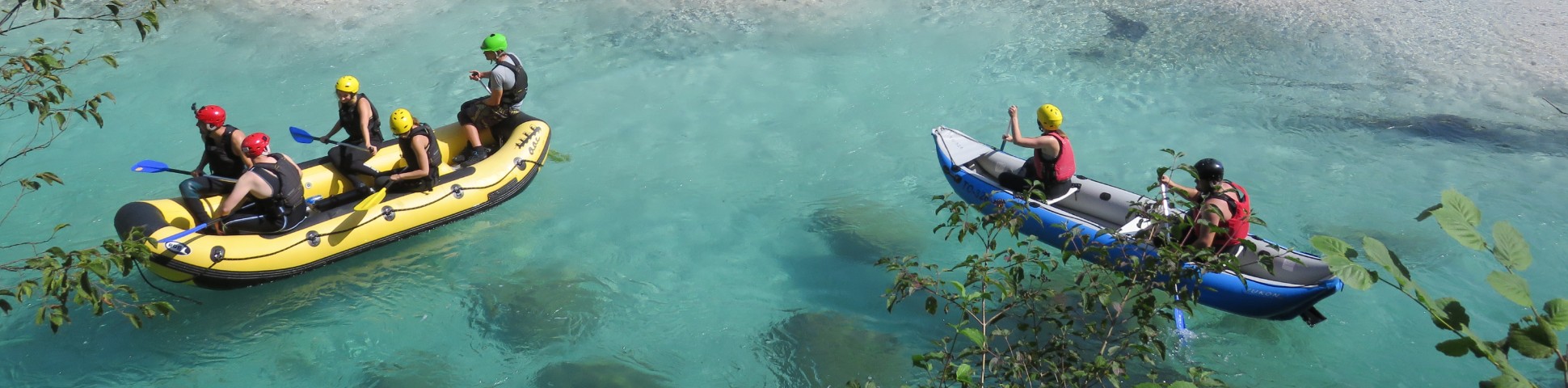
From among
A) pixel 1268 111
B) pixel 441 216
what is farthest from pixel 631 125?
pixel 1268 111

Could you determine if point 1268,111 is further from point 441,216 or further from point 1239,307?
point 441,216

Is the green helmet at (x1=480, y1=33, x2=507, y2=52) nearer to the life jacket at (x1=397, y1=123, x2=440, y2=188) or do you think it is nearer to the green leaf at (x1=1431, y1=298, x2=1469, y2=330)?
the life jacket at (x1=397, y1=123, x2=440, y2=188)

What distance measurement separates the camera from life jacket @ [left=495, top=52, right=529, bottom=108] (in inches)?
333

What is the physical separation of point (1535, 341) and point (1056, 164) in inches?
199

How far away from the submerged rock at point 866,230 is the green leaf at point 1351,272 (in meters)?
5.23

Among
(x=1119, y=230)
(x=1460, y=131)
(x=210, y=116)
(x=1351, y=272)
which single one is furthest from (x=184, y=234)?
(x=1460, y=131)

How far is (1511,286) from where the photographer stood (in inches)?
88.5

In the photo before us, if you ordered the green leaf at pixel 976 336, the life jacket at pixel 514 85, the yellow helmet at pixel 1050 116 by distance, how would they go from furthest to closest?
1. the life jacket at pixel 514 85
2. the yellow helmet at pixel 1050 116
3. the green leaf at pixel 976 336

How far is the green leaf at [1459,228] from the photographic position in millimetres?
2207

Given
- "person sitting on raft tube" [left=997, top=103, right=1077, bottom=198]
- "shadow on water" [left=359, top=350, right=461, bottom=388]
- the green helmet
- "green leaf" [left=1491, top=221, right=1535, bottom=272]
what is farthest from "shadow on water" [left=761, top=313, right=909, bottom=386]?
"green leaf" [left=1491, top=221, right=1535, bottom=272]

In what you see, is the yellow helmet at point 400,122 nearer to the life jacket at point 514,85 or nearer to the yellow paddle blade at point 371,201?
the yellow paddle blade at point 371,201

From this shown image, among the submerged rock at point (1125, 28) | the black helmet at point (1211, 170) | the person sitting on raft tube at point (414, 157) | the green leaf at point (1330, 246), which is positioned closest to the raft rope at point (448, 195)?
the person sitting on raft tube at point (414, 157)

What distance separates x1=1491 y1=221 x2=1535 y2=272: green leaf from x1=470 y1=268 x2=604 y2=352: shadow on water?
18.5 feet

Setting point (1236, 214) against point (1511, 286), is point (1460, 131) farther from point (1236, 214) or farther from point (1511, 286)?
point (1511, 286)
